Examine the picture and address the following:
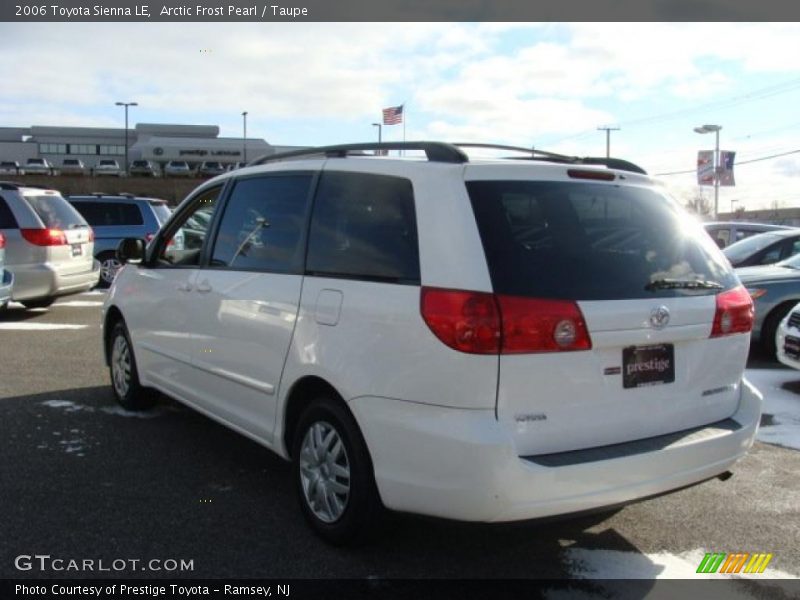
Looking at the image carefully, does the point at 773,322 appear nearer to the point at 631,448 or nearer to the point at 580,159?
the point at 580,159

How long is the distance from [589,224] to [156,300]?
314 centimetres

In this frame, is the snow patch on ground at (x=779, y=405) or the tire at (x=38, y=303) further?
the tire at (x=38, y=303)

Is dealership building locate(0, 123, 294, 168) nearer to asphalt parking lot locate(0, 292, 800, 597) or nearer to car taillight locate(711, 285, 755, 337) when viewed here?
asphalt parking lot locate(0, 292, 800, 597)

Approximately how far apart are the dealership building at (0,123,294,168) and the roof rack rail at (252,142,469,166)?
8037 cm

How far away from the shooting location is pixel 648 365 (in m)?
3.23

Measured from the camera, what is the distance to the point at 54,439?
514 centimetres

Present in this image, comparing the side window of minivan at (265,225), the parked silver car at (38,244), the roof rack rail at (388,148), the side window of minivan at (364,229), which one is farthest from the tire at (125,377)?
the parked silver car at (38,244)

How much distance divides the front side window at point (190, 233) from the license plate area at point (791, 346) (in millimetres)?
5125

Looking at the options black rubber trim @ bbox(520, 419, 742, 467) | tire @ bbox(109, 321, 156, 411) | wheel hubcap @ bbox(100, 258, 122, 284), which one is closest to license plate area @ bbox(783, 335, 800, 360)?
black rubber trim @ bbox(520, 419, 742, 467)

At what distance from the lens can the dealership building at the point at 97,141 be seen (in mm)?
83062

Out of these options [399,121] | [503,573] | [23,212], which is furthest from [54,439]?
[399,121]

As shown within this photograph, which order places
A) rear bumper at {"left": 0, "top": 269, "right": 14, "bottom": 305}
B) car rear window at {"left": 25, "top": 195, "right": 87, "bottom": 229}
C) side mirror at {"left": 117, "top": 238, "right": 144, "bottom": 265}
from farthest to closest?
car rear window at {"left": 25, "top": 195, "right": 87, "bottom": 229} < rear bumper at {"left": 0, "top": 269, "right": 14, "bottom": 305} < side mirror at {"left": 117, "top": 238, "right": 144, "bottom": 265}

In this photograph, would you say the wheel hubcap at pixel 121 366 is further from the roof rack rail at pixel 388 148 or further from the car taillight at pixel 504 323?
the car taillight at pixel 504 323

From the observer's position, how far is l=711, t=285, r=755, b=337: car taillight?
3494mm
